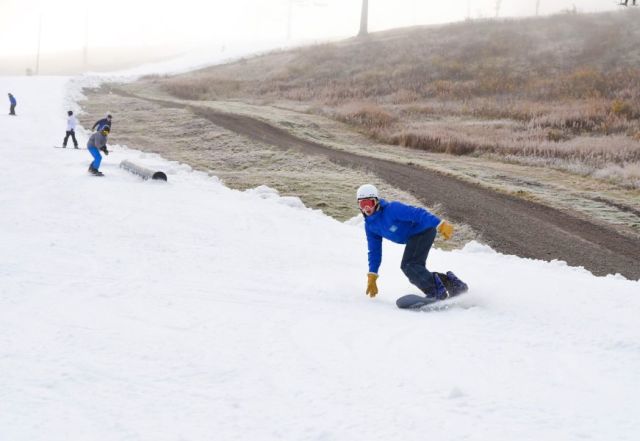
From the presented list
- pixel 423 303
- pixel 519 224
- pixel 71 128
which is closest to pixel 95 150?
pixel 71 128

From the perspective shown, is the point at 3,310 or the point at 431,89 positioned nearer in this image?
the point at 3,310

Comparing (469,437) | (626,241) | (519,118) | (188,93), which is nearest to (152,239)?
(469,437)

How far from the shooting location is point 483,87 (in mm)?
35250

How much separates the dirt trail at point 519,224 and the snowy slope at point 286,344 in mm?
1480

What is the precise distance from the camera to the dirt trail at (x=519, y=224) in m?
11.9

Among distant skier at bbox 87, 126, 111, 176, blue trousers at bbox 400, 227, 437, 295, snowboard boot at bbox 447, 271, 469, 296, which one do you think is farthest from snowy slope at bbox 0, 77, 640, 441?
distant skier at bbox 87, 126, 111, 176

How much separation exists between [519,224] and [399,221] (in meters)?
7.32

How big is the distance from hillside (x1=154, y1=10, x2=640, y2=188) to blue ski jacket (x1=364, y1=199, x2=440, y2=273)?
502 inches

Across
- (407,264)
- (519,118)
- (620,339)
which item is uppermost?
(519,118)

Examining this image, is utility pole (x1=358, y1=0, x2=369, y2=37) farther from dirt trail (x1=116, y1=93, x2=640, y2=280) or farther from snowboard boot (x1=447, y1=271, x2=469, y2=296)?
snowboard boot (x1=447, y1=271, x2=469, y2=296)

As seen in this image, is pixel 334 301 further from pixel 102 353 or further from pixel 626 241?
pixel 626 241

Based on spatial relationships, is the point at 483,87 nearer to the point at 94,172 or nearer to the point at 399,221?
the point at 94,172

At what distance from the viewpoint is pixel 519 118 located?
2862 cm

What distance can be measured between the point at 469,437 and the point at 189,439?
2.17 meters
